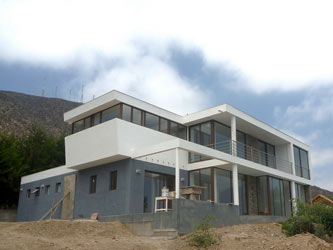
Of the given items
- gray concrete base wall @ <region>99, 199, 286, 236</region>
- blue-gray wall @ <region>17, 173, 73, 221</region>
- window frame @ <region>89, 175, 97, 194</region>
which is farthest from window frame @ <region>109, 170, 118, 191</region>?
blue-gray wall @ <region>17, 173, 73, 221</region>

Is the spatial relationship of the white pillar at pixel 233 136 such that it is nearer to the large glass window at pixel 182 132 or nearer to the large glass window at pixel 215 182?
the large glass window at pixel 215 182

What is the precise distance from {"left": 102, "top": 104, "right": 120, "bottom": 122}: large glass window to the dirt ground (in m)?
5.18

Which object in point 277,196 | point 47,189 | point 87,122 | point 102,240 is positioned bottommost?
point 102,240

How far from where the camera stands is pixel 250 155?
2169cm

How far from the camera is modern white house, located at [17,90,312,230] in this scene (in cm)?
1543

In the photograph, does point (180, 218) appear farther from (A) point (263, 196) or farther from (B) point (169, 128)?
(A) point (263, 196)

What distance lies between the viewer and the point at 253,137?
A: 73.1 ft

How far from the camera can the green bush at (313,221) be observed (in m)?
10.6

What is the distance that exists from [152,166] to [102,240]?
5913 mm

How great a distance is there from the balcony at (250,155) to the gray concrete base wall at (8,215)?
1366 cm

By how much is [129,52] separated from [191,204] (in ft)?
20.4

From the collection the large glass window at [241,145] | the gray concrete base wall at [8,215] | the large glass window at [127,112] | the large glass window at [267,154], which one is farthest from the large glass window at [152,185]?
the gray concrete base wall at [8,215]

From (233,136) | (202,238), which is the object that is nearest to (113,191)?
(233,136)

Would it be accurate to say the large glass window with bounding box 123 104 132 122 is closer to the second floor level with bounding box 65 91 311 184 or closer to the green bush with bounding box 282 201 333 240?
the second floor level with bounding box 65 91 311 184
